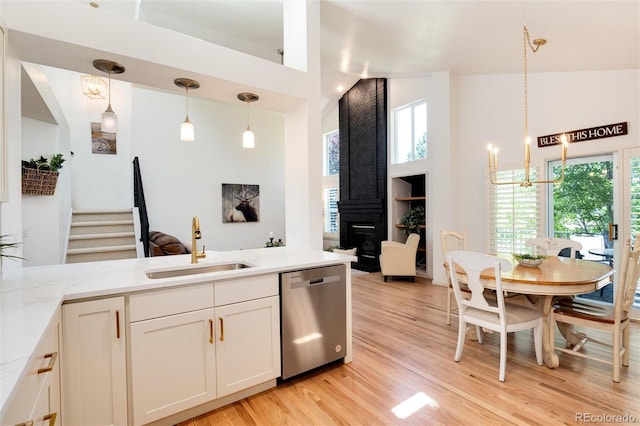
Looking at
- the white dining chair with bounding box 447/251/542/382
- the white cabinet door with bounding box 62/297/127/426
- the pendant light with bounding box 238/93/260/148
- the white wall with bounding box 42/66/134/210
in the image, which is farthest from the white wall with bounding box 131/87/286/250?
the white dining chair with bounding box 447/251/542/382

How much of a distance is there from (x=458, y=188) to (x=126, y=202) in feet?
20.4

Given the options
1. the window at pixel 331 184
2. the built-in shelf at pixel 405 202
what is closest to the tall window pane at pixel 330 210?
the window at pixel 331 184

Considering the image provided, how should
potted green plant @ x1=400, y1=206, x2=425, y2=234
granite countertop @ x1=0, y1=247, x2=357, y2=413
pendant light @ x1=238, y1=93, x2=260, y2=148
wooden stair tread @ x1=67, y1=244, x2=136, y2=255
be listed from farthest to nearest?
1. potted green plant @ x1=400, y1=206, x2=425, y2=234
2. wooden stair tread @ x1=67, y1=244, x2=136, y2=255
3. pendant light @ x1=238, y1=93, x2=260, y2=148
4. granite countertop @ x1=0, y1=247, x2=357, y2=413

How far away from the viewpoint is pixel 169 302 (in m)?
1.76

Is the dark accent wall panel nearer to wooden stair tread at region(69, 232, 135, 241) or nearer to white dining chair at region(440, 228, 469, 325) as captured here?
white dining chair at region(440, 228, 469, 325)

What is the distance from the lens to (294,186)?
313 cm

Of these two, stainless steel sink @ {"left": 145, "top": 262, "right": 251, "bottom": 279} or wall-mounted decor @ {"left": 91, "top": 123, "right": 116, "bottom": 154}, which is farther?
wall-mounted decor @ {"left": 91, "top": 123, "right": 116, "bottom": 154}

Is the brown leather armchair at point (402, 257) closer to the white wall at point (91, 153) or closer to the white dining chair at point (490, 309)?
the white dining chair at point (490, 309)

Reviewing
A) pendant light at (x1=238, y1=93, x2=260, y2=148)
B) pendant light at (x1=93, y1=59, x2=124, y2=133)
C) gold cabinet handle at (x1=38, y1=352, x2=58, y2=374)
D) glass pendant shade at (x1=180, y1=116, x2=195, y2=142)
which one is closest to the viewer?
gold cabinet handle at (x1=38, y1=352, x2=58, y2=374)

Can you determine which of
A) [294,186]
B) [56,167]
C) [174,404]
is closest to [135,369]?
[174,404]

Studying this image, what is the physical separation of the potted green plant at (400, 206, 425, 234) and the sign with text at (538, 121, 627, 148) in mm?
2312

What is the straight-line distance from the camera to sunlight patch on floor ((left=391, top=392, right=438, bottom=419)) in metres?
1.96

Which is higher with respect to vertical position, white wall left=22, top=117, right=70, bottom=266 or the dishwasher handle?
white wall left=22, top=117, right=70, bottom=266

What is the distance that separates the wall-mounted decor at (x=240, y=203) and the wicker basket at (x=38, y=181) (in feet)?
12.9
